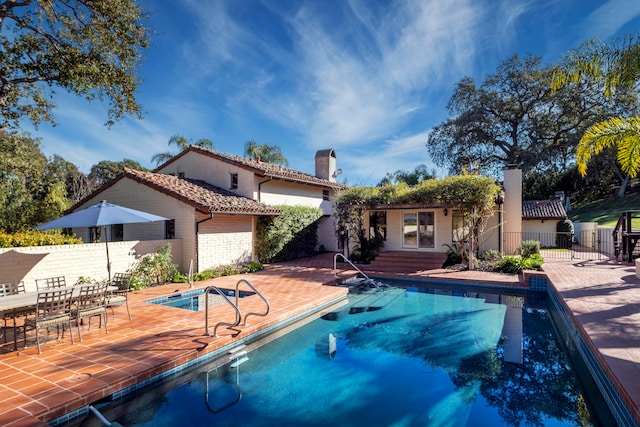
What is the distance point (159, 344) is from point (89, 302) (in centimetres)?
182

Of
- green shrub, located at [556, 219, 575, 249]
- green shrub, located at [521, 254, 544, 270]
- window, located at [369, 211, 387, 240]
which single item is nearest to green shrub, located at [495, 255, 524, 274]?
green shrub, located at [521, 254, 544, 270]

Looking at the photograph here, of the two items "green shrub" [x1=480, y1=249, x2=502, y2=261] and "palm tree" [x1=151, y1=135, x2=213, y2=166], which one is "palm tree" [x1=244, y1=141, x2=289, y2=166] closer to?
"palm tree" [x1=151, y1=135, x2=213, y2=166]

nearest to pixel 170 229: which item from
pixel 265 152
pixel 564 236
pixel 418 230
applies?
pixel 418 230

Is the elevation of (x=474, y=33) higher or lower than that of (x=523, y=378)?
higher

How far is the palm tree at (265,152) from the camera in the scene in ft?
120

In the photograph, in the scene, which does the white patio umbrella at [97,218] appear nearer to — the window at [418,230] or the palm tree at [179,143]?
the window at [418,230]

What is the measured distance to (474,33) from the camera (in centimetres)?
1631

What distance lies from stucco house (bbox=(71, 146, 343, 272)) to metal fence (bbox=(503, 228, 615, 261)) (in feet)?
42.7

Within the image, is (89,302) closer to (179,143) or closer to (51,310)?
(51,310)

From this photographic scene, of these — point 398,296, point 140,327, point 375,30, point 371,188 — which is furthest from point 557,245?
point 140,327

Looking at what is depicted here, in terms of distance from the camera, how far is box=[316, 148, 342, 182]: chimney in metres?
27.4

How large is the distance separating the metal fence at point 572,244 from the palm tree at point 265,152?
24.7 meters

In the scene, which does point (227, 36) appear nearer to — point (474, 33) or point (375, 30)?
point (375, 30)

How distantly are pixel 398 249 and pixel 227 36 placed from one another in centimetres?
1471
